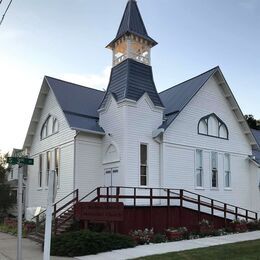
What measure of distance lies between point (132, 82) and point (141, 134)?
3.20m

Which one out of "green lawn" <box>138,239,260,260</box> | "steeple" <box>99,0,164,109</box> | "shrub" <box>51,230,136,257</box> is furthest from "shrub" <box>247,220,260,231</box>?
"shrub" <box>51,230,136,257</box>

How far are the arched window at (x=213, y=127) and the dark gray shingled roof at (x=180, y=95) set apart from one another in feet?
6.12

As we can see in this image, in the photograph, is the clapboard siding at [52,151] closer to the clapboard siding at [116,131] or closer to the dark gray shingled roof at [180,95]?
the clapboard siding at [116,131]

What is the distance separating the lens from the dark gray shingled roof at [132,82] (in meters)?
23.7

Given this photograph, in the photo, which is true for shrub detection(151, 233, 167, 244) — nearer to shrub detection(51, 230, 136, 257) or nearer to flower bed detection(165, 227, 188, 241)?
flower bed detection(165, 227, 188, 241)

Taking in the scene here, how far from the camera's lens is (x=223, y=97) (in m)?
28.2

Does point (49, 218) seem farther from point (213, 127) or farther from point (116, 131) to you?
point (213, 127)

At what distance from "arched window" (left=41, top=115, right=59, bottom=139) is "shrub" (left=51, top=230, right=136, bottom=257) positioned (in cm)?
1181

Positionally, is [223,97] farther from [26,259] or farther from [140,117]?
[26,259]

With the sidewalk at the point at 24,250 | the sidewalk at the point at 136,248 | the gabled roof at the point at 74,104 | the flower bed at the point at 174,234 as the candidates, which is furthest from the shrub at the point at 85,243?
the gabled roof at the point at 74,104

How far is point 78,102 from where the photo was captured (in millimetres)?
27000

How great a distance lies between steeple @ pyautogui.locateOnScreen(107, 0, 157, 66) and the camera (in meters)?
25.0

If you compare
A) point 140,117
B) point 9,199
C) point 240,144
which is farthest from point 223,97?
point 9,199

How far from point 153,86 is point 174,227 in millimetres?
8778
